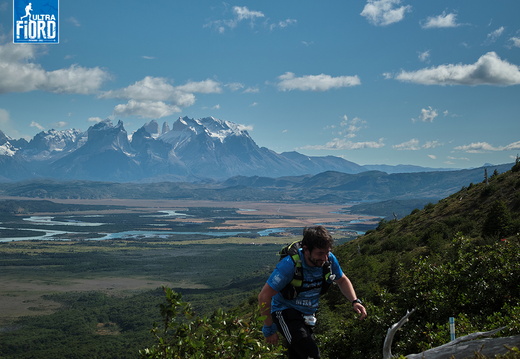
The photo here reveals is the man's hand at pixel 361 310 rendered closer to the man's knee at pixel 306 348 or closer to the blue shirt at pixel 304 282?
the blue shirt at pixel 304 282

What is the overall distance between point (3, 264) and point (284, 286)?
216m

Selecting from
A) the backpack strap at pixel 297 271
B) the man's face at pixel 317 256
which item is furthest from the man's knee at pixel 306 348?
the man's face at pixel 317 256

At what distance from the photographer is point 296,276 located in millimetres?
6793

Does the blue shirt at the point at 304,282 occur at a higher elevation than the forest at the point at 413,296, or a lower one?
higher

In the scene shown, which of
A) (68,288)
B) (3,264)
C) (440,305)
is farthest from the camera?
(3,264)

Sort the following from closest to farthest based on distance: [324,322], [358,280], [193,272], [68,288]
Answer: [324,322], [358,280], [68,288], [193,272]

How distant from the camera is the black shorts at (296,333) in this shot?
676cm

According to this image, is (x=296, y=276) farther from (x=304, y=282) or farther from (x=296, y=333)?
(x=296, y=333)

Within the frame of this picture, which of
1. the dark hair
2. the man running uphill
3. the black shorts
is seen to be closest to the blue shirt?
the man running uphill

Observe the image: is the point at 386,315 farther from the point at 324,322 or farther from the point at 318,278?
the point at 324,322

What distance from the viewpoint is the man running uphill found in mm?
6695

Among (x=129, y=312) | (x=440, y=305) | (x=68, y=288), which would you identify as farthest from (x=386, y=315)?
(x=68, y=288)

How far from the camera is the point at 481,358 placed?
5.33 meters

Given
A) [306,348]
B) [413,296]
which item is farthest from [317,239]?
[413,296]
